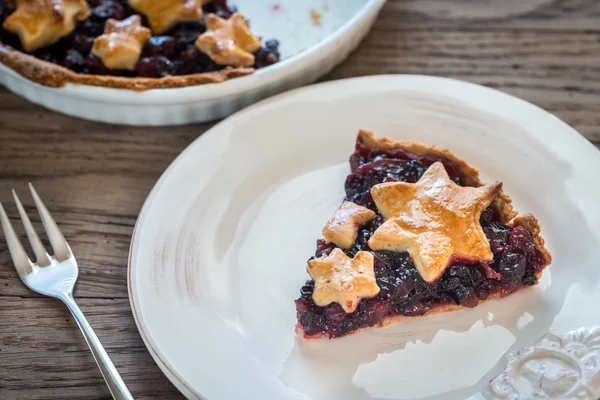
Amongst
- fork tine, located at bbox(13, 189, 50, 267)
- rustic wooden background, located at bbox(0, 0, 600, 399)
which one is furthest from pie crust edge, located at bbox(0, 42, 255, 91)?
fork tine, located at bbox(13, 189, 50, 267)

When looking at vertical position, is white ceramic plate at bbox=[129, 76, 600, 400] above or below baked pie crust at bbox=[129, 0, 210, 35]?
below

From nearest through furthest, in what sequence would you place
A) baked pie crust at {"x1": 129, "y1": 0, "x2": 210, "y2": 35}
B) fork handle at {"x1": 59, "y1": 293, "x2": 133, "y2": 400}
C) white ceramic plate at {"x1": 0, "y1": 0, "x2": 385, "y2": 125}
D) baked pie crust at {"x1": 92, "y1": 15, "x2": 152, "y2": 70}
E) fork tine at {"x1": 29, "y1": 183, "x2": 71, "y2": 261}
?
fork handle at {"x1": 59, "y1": 293, "x2": 133, "y2": 400} < fork tine at {"x1": 29, "y1": 183, "x2": 71, "y2": 261} < white ceramic plate at {"x1": 0, "y1": 0, "x2": 385, "y2": 125} < baked pie crust at {"x1": 92, "y1": 15, "x2": 152, "y2": 70} < baked pie crust at {"x1": 129, "y1": 0, "x2": 210, "y2": 35}

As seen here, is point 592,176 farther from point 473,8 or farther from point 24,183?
point 24,183

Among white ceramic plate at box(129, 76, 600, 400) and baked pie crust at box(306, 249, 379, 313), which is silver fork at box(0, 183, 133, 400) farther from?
baked pie crust at box(306, 249, 379, 313)

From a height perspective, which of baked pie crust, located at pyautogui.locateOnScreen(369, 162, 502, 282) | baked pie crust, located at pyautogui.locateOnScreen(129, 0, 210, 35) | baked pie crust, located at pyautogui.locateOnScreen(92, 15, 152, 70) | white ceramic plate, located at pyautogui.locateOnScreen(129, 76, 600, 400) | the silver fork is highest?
baked pie crust, located at pyautogui.locateOnScreen(129, 0, 210, 35)

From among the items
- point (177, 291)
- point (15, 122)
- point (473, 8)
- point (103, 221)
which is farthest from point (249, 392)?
point (473, 8)

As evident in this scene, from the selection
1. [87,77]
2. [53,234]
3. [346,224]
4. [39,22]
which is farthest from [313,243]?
[39,22]

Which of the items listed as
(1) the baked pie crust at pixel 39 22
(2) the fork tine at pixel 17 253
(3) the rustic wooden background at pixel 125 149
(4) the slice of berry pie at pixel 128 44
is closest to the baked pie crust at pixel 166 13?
(4) the slice of berry pie at pixel 128 44

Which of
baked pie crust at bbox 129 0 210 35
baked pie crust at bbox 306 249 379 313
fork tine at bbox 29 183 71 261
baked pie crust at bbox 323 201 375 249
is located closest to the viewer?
baked pie crust at bbox 306 249 379 313
